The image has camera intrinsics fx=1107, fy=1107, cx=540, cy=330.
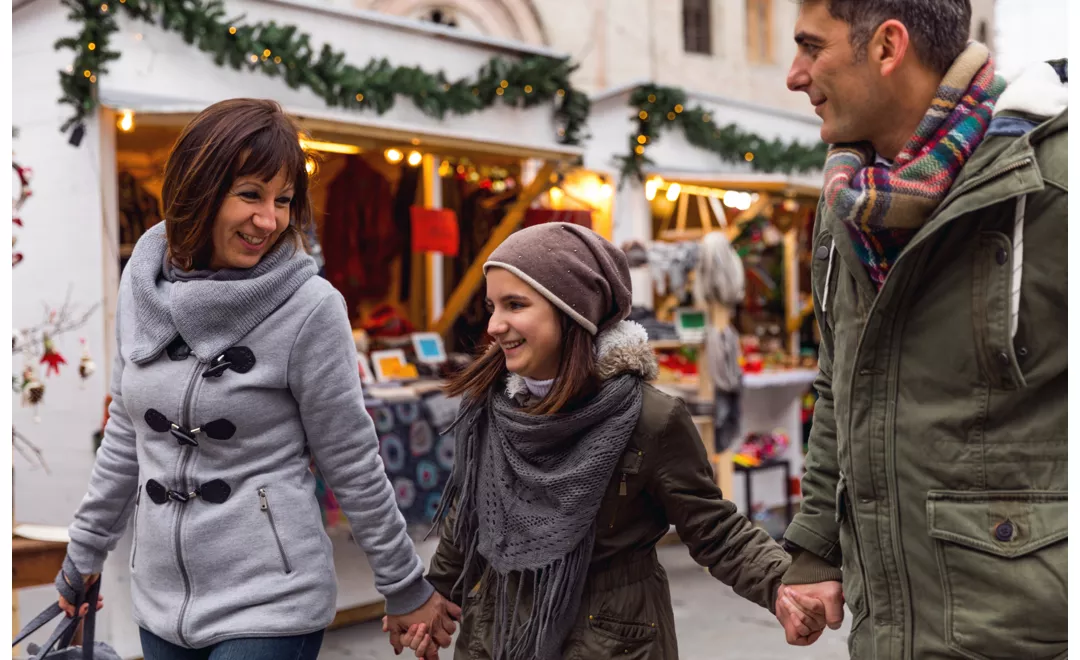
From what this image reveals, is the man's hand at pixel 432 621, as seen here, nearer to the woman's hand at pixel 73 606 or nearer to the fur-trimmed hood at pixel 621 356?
the fur-trimmed hood at pixel 621 356

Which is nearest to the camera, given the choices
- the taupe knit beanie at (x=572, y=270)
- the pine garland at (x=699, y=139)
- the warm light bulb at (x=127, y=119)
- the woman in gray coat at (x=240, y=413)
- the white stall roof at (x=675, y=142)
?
the woman in gray coat at (x=240, y=413)

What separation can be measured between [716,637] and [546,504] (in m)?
3.35

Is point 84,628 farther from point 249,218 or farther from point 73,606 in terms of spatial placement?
point 249,218

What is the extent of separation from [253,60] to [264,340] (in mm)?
3760

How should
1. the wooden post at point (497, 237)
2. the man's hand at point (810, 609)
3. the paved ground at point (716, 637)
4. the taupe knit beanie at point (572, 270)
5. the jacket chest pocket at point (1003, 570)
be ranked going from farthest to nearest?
the wooden post at point (497, 237) < the paved ground at point (716, 637) < the taupe knit beanie at point (572, 270) < the man's hand at point (810, 609) < the jacket chest pocket at point (1003, 570)

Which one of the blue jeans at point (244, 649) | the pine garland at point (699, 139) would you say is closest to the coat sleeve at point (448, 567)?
the blue jeans at point (244, 649)

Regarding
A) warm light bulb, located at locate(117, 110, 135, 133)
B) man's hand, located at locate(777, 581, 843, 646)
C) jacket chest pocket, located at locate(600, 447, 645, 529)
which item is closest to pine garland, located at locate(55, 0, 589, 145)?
warm light bulb, located at locate(117, 110, 135, 133)

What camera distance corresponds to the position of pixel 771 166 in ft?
29.9

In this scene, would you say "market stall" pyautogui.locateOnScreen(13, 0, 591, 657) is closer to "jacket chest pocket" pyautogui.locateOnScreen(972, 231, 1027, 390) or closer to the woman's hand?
the woman's hand

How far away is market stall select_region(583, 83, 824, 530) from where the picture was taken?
23.1 ft

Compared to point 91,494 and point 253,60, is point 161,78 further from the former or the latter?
point 91,494

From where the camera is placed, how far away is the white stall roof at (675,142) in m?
7.81

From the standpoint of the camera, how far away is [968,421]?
5.50 ft

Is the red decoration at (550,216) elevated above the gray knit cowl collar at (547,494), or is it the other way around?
the red decoration at (550,216)
